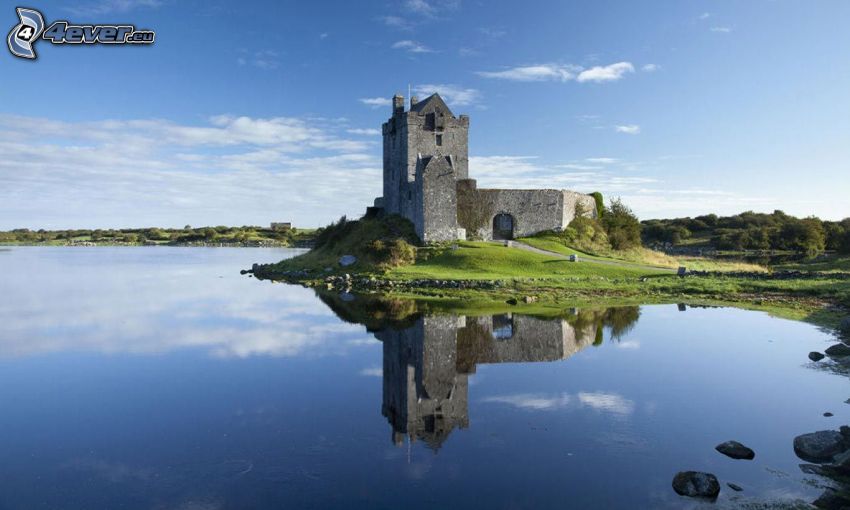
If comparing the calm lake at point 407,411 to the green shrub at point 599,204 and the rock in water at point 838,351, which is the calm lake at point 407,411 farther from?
the green shrub at point 599,204

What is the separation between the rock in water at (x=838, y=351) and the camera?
59.4 feet

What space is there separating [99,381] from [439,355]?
32.4 ft

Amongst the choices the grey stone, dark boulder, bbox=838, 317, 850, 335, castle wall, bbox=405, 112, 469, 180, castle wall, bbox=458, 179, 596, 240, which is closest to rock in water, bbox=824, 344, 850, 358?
dark boulder, bbox=838, 317, 850, 335

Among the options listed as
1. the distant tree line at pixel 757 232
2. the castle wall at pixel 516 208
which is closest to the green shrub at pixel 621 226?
the castle wall at pixel 516 208

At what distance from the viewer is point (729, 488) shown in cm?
942

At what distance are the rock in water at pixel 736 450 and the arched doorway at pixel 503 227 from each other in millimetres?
41605

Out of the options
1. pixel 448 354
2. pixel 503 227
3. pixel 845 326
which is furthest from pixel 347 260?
pixel 845 326

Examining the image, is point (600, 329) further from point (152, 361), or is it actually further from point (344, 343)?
point (152, 361)

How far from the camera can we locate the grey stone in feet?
150

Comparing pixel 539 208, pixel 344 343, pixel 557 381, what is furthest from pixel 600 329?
pixel 539 208

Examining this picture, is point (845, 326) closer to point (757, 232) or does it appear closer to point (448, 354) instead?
point (448, 354)

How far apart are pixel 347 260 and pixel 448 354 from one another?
28.4 metres

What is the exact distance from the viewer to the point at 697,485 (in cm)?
923

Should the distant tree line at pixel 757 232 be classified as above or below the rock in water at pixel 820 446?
above
